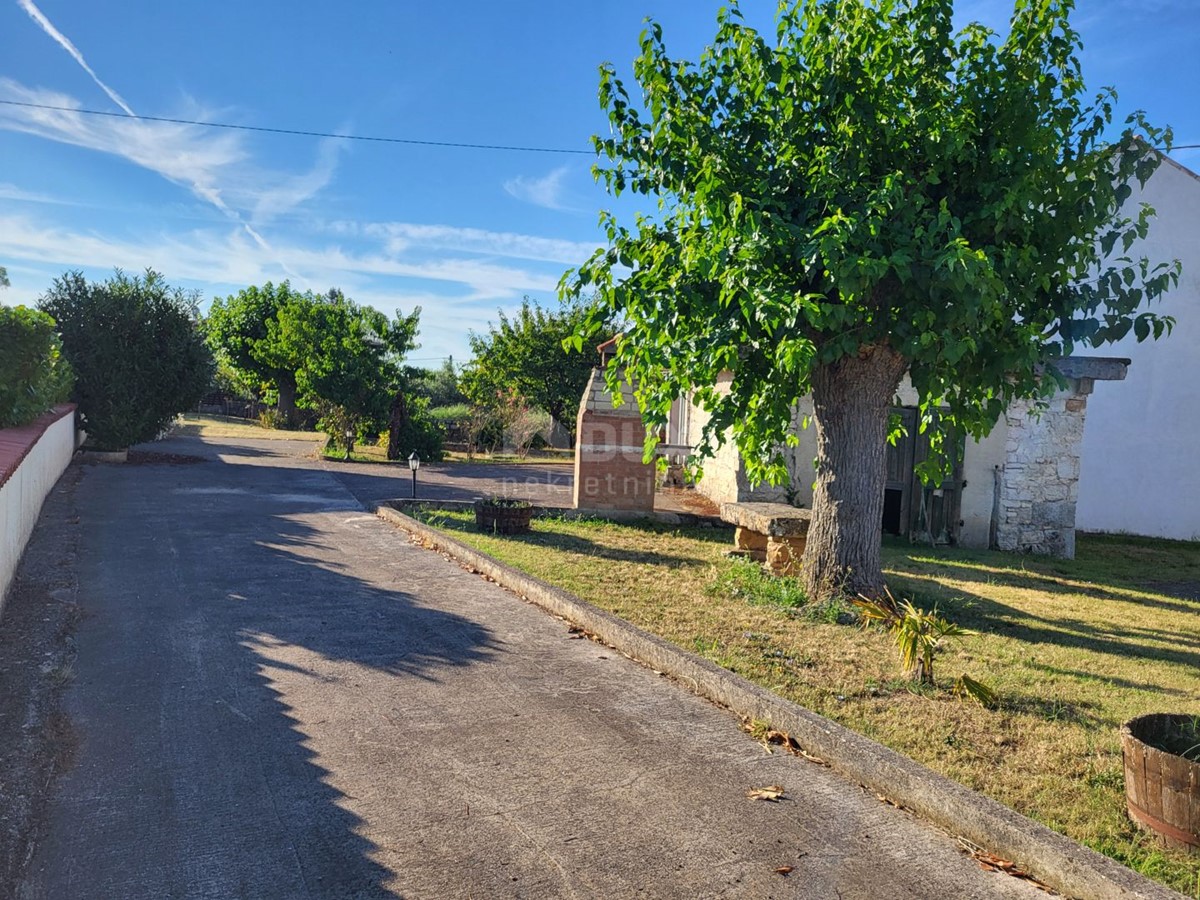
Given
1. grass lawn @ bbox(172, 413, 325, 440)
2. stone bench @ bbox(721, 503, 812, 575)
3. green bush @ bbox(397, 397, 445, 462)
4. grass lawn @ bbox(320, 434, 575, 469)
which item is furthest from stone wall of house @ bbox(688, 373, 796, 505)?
grass lawn @ bbox(172, 413, 325, 440)

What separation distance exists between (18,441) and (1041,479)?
12952 millimetres

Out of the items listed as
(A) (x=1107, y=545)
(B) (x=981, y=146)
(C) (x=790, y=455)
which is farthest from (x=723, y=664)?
(A) (x=1107, y=545)

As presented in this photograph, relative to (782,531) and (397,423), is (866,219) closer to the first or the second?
(782,531)

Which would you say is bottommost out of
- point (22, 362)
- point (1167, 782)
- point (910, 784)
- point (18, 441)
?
point (910, 784)

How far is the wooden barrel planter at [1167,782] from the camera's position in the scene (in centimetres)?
315

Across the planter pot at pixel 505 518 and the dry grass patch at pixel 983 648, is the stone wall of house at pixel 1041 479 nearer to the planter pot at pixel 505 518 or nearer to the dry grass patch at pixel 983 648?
the dry grass patch at pixel 983 648

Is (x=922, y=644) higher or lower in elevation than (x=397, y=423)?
lower

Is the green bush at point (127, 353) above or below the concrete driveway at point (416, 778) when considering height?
above

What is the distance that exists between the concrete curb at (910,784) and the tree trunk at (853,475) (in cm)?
225

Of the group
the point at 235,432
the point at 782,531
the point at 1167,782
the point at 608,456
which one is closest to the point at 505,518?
the point at 608,456

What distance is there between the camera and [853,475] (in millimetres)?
7242

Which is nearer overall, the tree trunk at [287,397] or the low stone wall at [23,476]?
the low stone wall at [23,476]

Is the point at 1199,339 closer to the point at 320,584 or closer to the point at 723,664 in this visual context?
the point at 723,664

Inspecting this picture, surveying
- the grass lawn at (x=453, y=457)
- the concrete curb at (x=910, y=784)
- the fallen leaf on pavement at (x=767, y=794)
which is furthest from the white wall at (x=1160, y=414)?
the grass lawn at (x=453, y=457)
